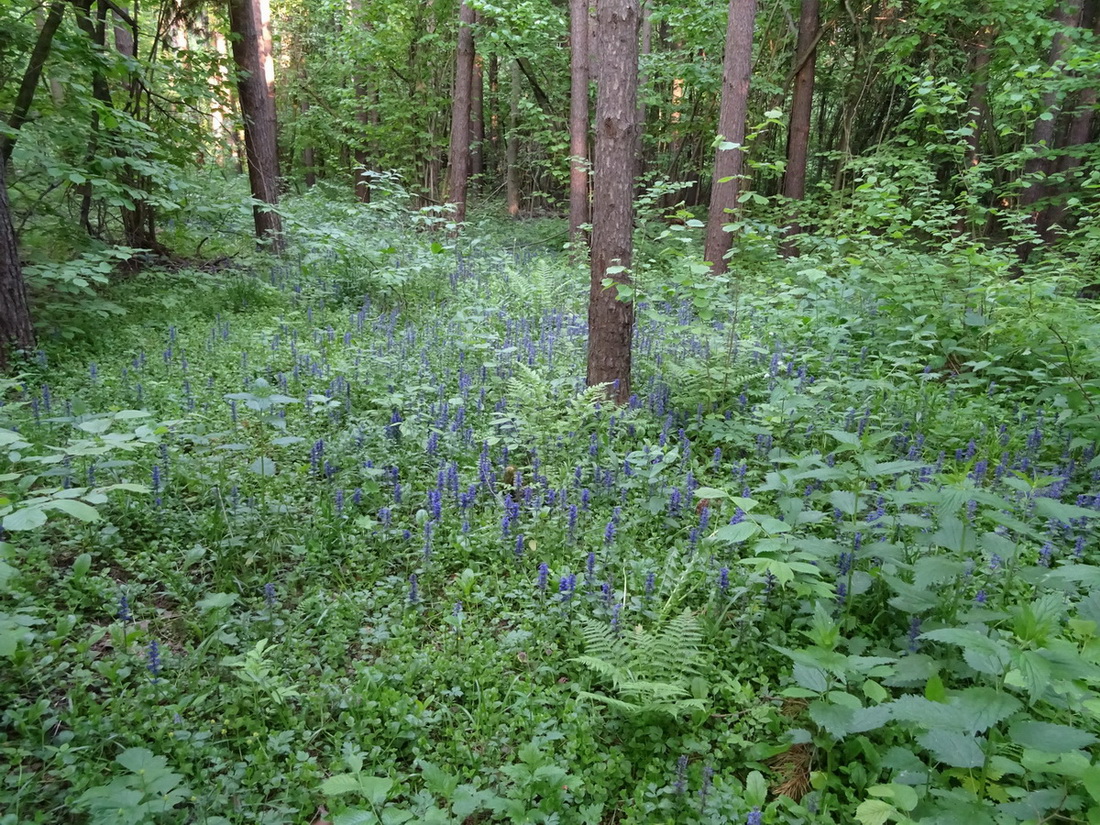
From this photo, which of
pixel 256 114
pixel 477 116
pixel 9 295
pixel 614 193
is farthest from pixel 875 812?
pixel 477 116

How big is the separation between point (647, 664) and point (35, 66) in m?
8.03

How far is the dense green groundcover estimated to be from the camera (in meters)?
2.23

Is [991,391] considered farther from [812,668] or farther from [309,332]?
[309,332]

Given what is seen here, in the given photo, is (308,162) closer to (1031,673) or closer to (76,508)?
(76,508)

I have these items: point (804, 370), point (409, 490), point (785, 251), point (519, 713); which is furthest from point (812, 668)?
point (785, 251)

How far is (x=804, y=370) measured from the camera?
525cm

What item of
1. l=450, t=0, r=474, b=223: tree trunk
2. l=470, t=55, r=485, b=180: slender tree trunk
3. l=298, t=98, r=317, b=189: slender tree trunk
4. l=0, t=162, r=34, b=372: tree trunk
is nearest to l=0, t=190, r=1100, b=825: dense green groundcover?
l=0, t=162, r=34, b=372: tree trunk

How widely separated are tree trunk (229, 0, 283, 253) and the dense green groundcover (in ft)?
15.0

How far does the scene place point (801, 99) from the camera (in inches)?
494

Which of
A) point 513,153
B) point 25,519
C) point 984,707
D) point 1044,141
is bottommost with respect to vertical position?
point 984,707

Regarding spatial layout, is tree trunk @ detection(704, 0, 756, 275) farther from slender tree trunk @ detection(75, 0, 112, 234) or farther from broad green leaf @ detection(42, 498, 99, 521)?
broad green leaf @ detection(42, 498, 99, 521)

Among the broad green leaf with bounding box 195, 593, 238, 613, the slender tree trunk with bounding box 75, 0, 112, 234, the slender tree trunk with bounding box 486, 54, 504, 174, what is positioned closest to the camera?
the broad green leaf with bounding box 195, 593, 238, 613

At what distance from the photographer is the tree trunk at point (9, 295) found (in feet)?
18.4

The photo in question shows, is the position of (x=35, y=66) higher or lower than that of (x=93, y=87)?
lower
